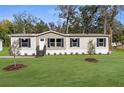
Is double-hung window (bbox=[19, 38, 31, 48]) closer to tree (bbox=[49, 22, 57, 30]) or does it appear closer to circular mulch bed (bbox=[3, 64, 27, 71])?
circular mulch bed (bbox=[3, 64, 27, 71])

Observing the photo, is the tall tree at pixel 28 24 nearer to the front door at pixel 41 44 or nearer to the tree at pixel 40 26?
the tree at pixel 40 26

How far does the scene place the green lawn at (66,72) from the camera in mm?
12906

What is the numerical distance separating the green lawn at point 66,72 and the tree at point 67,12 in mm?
1268

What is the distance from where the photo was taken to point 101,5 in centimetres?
1349

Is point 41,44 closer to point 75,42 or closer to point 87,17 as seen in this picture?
point 75,42

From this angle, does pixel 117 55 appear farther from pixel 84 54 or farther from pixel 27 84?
pixel 27 84

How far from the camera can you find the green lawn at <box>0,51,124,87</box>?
42.3ft

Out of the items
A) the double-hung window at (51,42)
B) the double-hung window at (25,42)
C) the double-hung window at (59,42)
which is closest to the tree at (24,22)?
the double-hung window at (25,42)

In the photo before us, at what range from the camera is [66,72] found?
43.9 ft

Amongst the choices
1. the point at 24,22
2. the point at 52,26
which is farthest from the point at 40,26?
the point at 24,22

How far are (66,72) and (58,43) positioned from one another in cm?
177

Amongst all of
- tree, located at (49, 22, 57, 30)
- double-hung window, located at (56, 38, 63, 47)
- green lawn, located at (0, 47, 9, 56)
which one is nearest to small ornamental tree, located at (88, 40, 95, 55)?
double-hung window, located at (56, 38, 63, 47)
